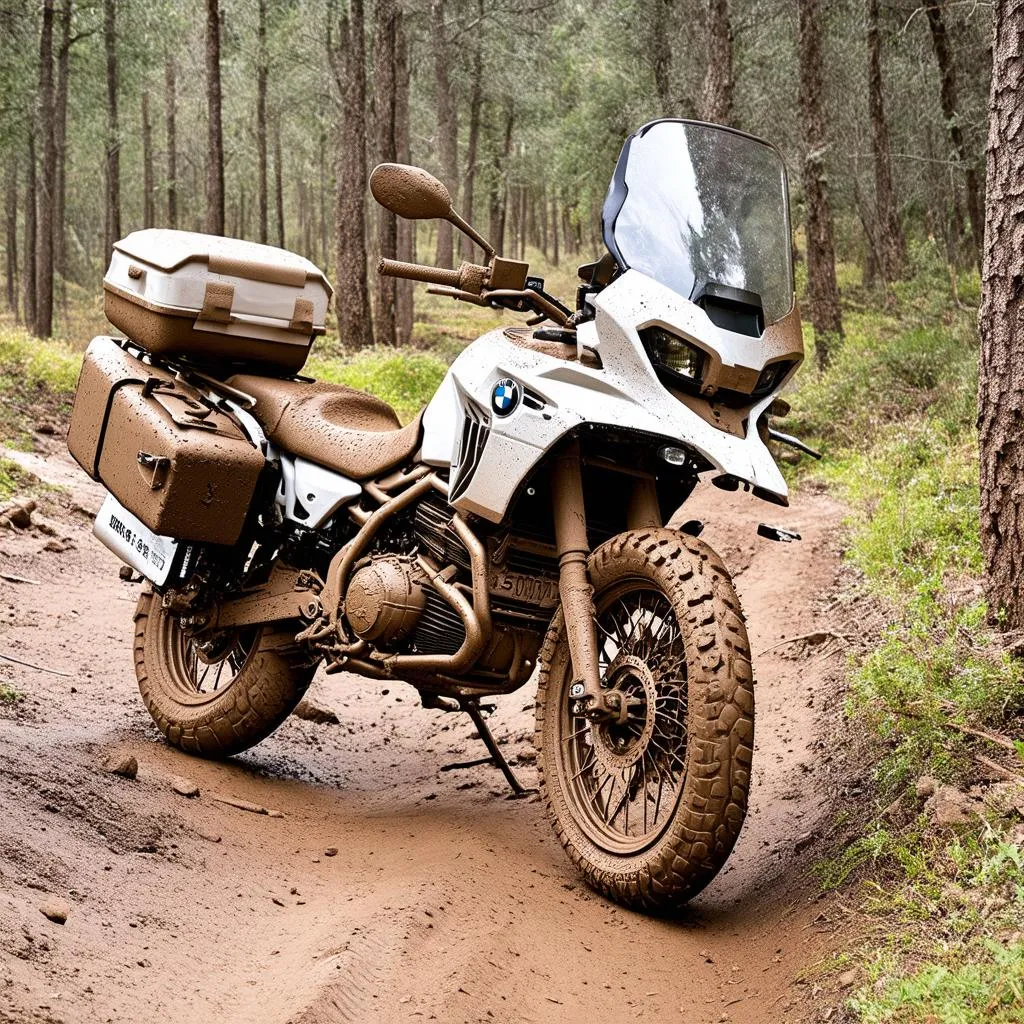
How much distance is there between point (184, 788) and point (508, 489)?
Result: 6.20ft

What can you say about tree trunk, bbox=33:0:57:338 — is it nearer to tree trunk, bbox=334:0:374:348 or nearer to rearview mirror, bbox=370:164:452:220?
tree trunk, bbox=334:0:374:348

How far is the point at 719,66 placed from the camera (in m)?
16.4

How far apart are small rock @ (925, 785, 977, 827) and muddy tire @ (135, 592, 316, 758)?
9.14ft

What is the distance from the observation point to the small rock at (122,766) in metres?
4.73

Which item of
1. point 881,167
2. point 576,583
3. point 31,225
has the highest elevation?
point 881,167

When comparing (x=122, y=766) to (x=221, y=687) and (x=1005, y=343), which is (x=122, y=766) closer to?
(x=221, y=687)

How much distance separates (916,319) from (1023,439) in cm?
1296

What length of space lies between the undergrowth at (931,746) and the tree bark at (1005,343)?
0.79ft

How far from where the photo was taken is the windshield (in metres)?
4.05

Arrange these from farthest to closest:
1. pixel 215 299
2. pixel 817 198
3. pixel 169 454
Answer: pixel 817 198 < pixel 215 299 < pixel 169 454

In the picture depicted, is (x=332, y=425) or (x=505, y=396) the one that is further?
(x=332, y=425)

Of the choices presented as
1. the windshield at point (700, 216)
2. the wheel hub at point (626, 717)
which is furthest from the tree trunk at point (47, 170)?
the wheel hub at point (626, 717)

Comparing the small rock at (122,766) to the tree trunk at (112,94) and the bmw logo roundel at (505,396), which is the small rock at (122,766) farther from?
the tree trunk at (112,94)

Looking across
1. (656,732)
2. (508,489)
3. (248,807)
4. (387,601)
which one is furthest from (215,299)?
(656,732)
